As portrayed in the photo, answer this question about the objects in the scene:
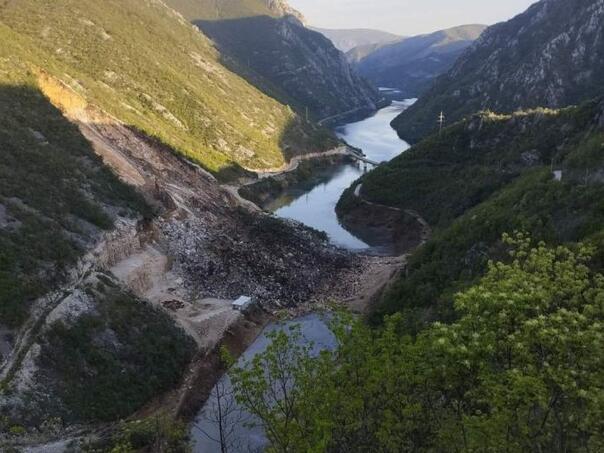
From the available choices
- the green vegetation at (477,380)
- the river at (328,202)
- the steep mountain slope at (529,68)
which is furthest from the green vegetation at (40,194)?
the steep mountain slope at (529,68)

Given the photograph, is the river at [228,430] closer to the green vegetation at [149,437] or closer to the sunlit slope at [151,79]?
the green vegetation at [149,437]

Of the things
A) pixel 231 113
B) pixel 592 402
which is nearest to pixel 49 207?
pixel 592 402

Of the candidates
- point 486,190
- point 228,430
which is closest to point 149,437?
point 228,430

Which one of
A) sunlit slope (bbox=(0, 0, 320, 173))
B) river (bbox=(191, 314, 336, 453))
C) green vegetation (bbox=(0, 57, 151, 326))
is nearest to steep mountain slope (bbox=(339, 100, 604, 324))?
river (bbox=(191, 314, 336, 453))

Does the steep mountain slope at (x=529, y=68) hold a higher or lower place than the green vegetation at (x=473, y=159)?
higher

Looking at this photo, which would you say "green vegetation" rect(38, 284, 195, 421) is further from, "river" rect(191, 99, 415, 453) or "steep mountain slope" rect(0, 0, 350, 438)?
"river" rect(191, 99, 415, 453)

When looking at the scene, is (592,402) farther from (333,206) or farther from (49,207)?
(333,206)
